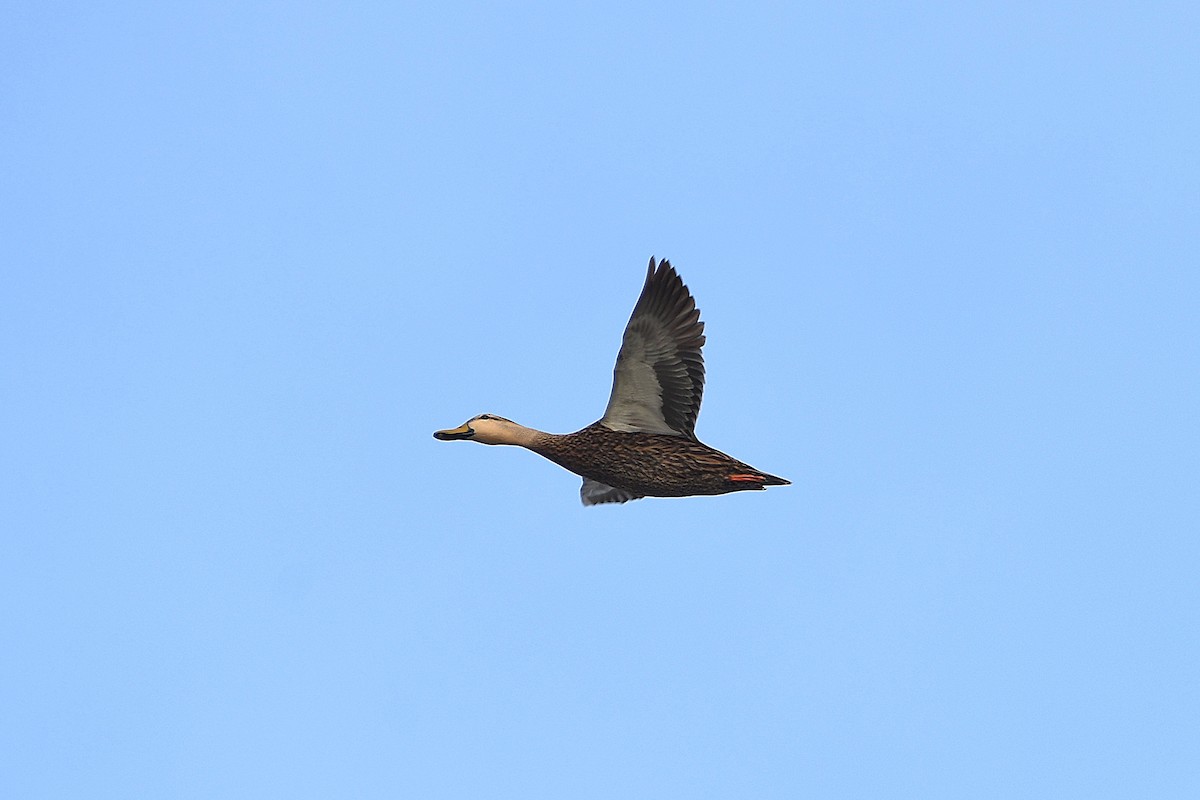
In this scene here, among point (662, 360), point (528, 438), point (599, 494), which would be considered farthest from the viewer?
point (599, 494)

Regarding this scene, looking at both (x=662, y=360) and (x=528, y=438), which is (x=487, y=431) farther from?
(x=662, y=360)

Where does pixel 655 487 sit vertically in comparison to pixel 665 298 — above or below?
below

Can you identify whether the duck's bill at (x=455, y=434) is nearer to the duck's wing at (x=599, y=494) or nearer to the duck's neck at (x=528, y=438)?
the duck's neck at (x=528, y=438)

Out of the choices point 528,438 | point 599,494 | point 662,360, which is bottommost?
point 599,494

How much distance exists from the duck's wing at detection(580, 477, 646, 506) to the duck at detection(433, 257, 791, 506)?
2.11m

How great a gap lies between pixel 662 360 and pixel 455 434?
10.8ft

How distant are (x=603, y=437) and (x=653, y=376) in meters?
1.08

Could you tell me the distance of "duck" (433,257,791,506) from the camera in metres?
20.2

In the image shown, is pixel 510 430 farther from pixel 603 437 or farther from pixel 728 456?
pixel 728 456

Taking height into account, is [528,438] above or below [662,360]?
below

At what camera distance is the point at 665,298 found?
20.3 meters

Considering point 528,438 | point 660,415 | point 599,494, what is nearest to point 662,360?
point 660,415

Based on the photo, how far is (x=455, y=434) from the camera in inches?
853

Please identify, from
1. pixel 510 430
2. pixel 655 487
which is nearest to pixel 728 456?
pixel 655 487
